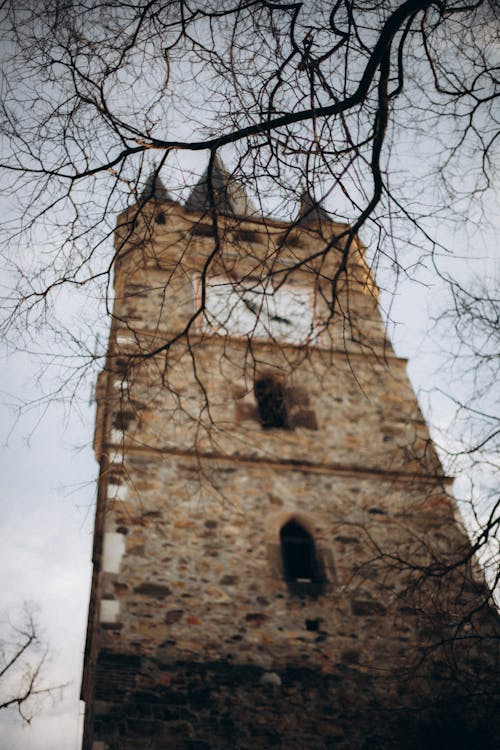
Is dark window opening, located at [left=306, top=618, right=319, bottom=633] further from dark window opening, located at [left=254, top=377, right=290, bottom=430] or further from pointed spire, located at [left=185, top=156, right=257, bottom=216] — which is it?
pointed spire, located at [left=185, top=156, right=257, bottom=216]

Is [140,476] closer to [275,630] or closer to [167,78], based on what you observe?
[275,630]

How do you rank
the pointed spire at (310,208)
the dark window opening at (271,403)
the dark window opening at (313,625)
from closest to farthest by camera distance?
the pointed spire at (310,208), the dark window opening at (313,625), the dark window opening at (271,403)

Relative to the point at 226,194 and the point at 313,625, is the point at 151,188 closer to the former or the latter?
the point at 226,194

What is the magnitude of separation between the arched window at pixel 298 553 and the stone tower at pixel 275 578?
0.06ft

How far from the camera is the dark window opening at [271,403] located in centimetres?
867

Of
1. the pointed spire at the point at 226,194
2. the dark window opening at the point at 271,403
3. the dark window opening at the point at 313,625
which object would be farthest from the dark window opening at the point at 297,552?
the pointed spire at the point at 226,194

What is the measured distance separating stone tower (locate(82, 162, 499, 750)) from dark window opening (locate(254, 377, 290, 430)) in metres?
0.06

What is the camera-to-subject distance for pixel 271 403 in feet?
29.7

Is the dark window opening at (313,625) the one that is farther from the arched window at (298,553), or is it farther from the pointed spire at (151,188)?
the pointed spire at (151,188)

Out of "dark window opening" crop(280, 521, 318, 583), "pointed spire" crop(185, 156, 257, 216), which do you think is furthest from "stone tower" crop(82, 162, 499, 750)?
"pointed spire" crop(185, 156, 257, 216)

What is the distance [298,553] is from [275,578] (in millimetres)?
657

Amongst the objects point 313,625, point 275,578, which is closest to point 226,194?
point 275,578

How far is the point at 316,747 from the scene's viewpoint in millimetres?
5289

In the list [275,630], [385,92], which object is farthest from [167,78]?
[275,630]
